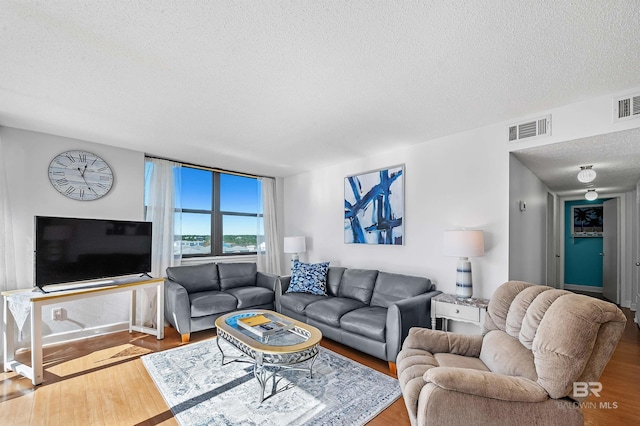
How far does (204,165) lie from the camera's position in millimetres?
4730

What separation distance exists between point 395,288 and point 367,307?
1.29 ft

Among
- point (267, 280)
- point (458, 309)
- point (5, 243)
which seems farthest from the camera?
point (267, 280)

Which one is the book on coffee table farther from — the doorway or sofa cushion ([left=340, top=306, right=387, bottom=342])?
the doorway

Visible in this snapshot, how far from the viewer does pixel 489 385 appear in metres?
1.43

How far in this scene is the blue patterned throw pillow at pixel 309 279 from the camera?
4.00 meters

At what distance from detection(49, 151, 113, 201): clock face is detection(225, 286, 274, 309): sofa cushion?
2.12 metres

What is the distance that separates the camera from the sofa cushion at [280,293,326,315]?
364 cm

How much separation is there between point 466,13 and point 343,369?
2819 millimetres

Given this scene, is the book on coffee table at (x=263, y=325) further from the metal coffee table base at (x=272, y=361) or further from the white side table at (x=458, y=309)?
the white side table at (x=458, y=309)

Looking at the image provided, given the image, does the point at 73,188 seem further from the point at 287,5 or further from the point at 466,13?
the point at 466,13

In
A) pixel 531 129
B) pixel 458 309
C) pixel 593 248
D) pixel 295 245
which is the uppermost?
pixel 531 129

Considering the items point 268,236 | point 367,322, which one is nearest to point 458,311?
point 367,322

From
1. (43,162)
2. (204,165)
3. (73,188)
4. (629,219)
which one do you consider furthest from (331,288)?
(629,219)

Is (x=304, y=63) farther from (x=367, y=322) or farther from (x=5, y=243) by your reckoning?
(x=5, y=243)
